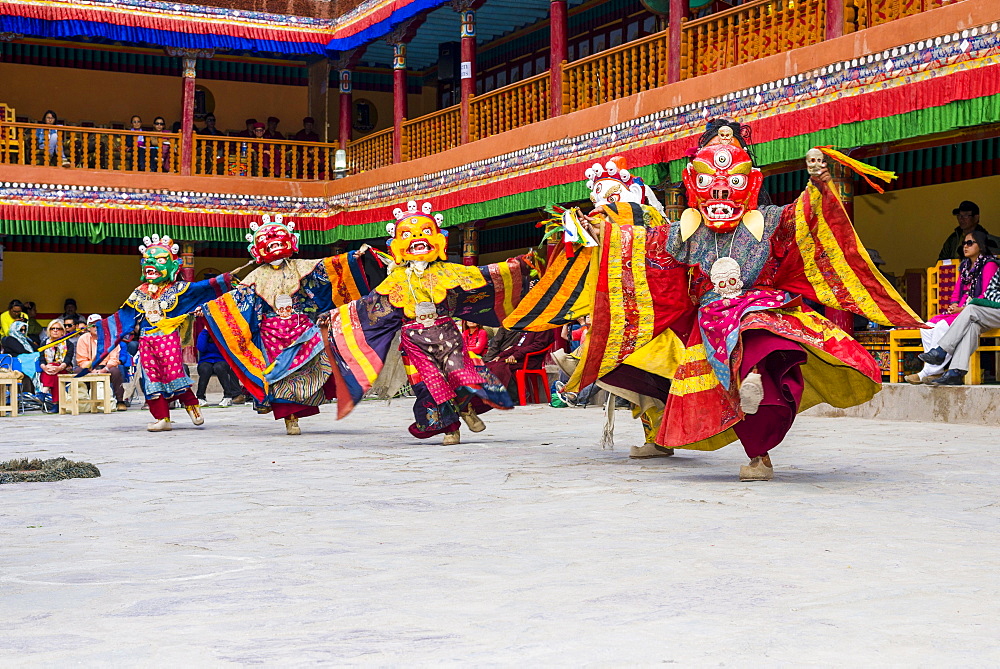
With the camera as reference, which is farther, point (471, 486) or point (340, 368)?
point (340, 368)

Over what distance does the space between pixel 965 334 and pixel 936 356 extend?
0.24 metres

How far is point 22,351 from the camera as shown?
13836 mm

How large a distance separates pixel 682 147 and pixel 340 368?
14.6 ft

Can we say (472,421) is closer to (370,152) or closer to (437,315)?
(437,315)

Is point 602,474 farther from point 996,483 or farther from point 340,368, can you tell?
point 340,368

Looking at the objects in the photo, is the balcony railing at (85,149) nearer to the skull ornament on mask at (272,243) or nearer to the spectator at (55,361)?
the spectator at (55,361)

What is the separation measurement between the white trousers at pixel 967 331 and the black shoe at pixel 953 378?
0.03m

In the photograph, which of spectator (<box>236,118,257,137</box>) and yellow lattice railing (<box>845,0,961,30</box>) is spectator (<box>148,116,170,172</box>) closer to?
spectator (<box>236,118,257,137</box>)

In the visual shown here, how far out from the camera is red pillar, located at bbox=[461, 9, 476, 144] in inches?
628

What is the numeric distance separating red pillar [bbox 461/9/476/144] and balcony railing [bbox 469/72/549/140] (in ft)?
0.27

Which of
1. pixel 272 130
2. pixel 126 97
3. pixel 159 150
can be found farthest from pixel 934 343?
pixel 126 97

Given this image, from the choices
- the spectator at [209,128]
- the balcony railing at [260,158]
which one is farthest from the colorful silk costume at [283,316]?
the spectator at [209,128]

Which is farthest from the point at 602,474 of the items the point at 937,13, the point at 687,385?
the point at 937,13

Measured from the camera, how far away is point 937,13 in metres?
9.16
